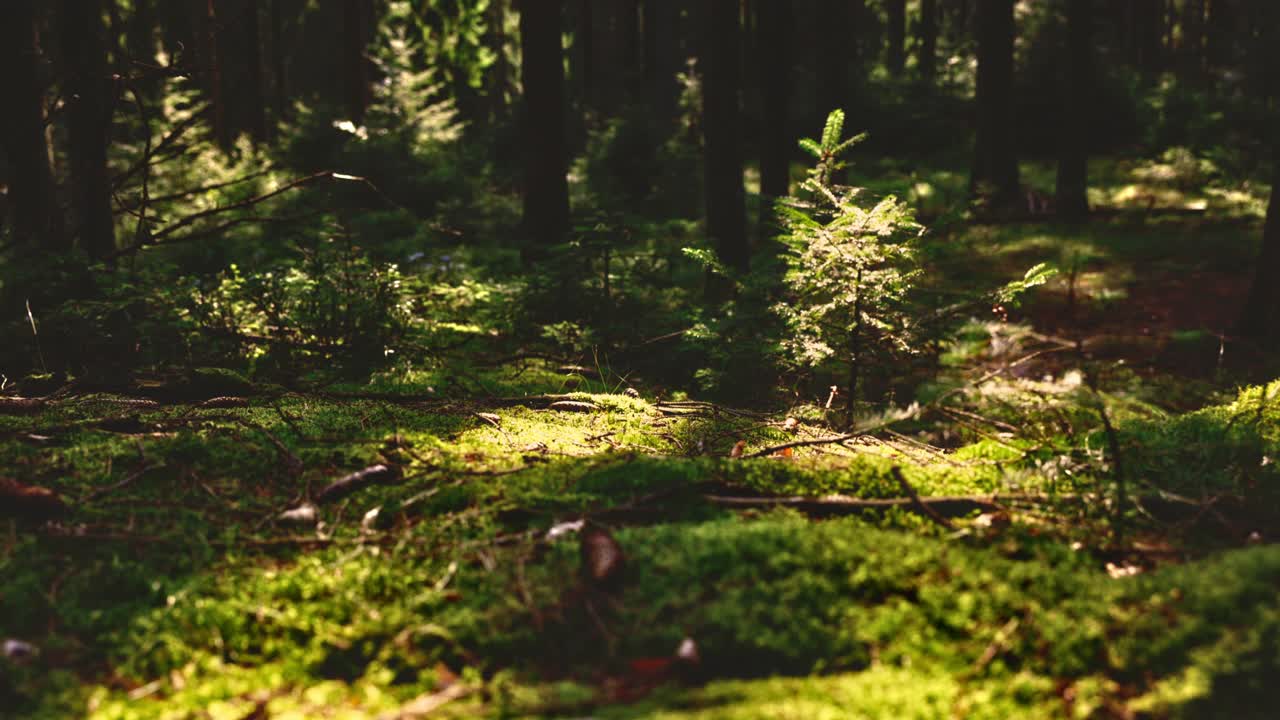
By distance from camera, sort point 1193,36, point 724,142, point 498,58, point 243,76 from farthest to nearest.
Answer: point 1193,36 < point 498,58 < point 243,76 < point 724,142

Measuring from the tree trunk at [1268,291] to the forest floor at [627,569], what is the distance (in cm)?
632

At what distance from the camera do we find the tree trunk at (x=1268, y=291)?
29.9 ft

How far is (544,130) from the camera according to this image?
39.4 ft

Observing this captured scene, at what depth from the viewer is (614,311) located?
Result: 316 inches

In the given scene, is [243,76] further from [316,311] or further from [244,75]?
[316,311]

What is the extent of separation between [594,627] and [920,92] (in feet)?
92.8

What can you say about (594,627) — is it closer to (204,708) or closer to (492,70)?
(204,708)

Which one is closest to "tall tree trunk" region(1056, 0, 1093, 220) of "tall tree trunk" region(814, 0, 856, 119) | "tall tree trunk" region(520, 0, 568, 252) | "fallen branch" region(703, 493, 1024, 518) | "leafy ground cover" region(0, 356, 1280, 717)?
"tall tree trunk" region(814, 0, 856, 119)

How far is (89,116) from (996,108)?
54.3ft

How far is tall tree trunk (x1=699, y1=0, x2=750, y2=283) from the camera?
1116cm

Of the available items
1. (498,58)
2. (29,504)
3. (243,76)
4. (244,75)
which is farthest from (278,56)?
(29,504)

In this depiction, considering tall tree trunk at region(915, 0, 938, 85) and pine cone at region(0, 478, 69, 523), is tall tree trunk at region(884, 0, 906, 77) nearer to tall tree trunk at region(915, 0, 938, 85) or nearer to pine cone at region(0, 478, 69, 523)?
tall tree trunk at region(915, 0, 938, 85)

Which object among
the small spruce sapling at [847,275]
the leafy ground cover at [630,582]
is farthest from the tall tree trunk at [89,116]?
the small spruce sapling at [847,275]

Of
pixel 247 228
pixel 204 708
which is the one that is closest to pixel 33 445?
pixel 204 708
